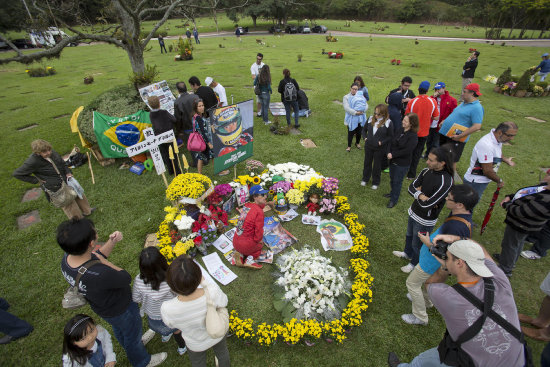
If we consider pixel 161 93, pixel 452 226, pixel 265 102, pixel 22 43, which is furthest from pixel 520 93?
pixel 22 43

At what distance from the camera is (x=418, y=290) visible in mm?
4008

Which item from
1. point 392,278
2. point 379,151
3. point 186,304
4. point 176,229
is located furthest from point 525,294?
point 176,229

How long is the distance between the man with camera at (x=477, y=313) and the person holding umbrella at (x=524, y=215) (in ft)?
8.10

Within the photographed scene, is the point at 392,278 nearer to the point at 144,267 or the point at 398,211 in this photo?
the point at 398,211

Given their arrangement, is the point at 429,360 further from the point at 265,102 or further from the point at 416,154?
the point at 265,102

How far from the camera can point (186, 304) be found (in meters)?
2.56

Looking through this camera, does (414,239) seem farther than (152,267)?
Yes

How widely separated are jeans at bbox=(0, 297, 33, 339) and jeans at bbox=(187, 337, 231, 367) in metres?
3.22

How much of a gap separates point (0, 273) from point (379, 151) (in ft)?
29.8

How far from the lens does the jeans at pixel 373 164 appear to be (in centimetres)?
696

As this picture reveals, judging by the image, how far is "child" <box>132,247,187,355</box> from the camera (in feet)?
9.93

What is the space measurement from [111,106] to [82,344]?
839cm

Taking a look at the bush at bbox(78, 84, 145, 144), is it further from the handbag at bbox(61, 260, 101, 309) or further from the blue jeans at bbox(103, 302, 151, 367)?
the blue jeans at bbox(103, 302, 151, 367)

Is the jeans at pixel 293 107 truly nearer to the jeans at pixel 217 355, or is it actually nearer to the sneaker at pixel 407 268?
the sneaker at pixel 407 268
